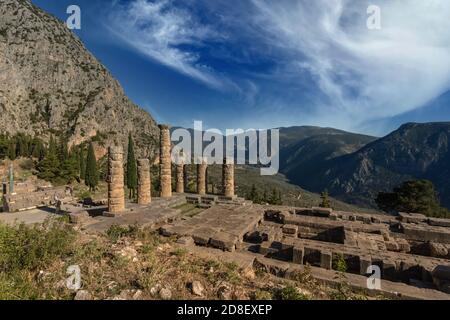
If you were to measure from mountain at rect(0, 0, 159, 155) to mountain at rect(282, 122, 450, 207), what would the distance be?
100638 millimetres

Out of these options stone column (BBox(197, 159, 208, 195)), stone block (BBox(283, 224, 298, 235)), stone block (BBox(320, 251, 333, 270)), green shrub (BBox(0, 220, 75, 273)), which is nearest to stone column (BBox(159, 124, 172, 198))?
stone column (BBox(197, 159, 208, 195))

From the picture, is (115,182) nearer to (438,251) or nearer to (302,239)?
(302,239)

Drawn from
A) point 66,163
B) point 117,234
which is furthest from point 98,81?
point 117,234

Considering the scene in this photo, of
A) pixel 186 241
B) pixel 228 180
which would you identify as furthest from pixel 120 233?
pixel 228 180

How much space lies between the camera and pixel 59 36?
8331cm

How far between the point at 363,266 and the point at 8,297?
860 cm

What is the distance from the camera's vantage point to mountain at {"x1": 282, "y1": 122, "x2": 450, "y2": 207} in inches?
4646

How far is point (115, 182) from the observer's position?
1468cm

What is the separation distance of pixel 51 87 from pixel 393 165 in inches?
6082

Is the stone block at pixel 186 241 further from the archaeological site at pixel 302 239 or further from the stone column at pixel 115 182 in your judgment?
the stone column at pixel 115 182

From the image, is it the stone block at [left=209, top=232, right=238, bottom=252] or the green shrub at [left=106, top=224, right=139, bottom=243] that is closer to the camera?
the stone block at [left=209, top=232, right=238, bottom=252]

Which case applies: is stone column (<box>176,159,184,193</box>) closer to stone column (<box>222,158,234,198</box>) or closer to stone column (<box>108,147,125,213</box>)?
stone column (<box>222,158,234,198</box>)

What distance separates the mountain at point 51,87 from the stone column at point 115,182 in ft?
218

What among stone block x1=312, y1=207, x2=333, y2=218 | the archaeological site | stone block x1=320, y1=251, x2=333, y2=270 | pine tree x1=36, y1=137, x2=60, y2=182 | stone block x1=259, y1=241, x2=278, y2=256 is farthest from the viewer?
pine tree x1=36, y1=137, x2=60, y2=182
